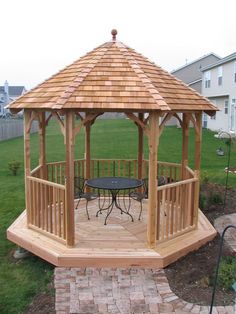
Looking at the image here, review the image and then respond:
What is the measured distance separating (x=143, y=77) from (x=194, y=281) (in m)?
3.60

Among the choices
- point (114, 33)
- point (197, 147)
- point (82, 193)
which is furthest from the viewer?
point (82, 193)

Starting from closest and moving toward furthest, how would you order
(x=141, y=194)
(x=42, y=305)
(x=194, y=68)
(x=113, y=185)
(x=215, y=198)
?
(x=42, y=305) → (x=113, y=185) → (x=141, y=194) → (x=215, y=198) → (x=194, y=68)

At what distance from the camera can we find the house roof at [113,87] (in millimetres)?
5844

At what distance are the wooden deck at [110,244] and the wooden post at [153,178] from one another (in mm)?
276

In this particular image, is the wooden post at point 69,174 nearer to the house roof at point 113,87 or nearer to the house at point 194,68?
the house roof at point 113,87

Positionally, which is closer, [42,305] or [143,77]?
[42,305]

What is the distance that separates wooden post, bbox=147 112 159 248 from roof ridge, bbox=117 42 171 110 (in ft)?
0.79

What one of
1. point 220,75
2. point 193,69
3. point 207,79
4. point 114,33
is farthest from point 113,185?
point 193,69

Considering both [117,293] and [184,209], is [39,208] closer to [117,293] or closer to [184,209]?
[117,293]

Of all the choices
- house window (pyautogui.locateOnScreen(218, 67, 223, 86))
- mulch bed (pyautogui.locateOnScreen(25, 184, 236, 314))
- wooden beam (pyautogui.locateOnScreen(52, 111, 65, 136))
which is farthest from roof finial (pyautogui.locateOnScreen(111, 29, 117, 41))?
house window (pyautogui.locateOnScreen(218, 67, 223, 86))

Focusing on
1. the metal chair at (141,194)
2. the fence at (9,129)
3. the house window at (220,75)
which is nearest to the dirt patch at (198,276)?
the metal chair at (141,194)

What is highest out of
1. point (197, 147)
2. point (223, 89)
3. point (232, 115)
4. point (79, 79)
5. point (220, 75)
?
point (220, 75)

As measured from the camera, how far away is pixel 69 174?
20.0 feet

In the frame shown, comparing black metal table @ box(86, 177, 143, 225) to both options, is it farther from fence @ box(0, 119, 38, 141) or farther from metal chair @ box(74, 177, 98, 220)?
fence @ box(0, 119, 38, 141)
